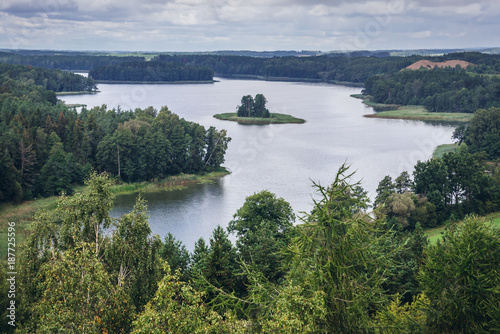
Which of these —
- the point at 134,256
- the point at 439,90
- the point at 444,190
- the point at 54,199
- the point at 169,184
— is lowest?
the point at 54,199

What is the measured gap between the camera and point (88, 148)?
54.0 metres

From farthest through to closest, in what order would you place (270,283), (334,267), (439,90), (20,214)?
1. (439,90)
2. (20,214)
3. (270,283)
4. (334,267)

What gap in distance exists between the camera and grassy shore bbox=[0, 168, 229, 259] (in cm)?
3606

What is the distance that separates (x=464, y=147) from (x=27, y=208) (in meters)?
47.0

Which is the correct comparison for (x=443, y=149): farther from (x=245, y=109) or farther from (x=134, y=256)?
(x=134, y=256)

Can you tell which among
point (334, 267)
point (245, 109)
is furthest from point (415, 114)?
point (334, 267)

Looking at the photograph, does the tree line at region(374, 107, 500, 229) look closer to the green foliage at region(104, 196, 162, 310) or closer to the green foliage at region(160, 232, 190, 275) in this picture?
the green foliage at region(160, 232, 190, 275)

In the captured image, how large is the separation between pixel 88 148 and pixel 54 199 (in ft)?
32.2

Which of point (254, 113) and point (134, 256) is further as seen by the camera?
point (254, 113)

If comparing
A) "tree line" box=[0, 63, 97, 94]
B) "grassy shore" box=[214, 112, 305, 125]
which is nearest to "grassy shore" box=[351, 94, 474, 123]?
"grassy shore" box=[214, 112, 305, 125]

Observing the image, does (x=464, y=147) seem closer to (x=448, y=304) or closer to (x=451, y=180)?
(x=451, y=180)

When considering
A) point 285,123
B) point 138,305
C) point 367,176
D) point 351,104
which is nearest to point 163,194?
point 367,176

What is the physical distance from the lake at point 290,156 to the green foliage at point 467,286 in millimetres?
7974

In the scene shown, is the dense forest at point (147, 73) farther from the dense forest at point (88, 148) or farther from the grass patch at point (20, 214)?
the grass patch at point (20, 214)
